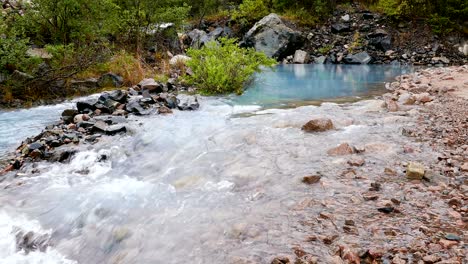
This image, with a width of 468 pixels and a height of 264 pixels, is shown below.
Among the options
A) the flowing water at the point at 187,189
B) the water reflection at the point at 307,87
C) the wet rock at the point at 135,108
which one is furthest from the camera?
the water reflection at the point at 307,87

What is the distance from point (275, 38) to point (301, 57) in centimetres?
184

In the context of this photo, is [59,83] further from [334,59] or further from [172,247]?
[334,59]

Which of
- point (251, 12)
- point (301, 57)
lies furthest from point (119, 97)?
point (251, 12)

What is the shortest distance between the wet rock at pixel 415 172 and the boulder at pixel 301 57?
17.4m

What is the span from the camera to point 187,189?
4.28m

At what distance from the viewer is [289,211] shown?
11.3 ft

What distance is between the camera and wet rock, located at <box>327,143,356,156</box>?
4687 millimetres

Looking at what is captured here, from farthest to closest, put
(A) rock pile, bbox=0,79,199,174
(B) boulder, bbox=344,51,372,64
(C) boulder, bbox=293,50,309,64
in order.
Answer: (C) boulder, bbox=293,50,309,64 < (B) boulder, bbox=344,51,372,64 < (A) rock pile, bbox=0,79,199,174

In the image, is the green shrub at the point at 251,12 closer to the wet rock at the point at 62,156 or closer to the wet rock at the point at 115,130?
the wet rock at the point at 115,130

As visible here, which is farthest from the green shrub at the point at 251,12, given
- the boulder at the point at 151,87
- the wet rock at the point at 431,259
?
the wet rock at the point at 431,259

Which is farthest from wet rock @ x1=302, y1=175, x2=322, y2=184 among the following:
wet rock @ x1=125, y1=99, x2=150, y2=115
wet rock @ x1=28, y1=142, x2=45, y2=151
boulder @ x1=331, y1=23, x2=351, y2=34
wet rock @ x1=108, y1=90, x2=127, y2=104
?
boulder @ x1=331, y1=23, x2=351, y2=34

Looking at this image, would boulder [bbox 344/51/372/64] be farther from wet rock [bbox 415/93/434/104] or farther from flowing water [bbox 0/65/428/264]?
flowing water [bbox 0/65/428/264]

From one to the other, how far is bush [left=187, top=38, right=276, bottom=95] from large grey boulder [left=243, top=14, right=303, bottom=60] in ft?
35.1

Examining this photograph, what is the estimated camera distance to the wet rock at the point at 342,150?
4.69 metres
